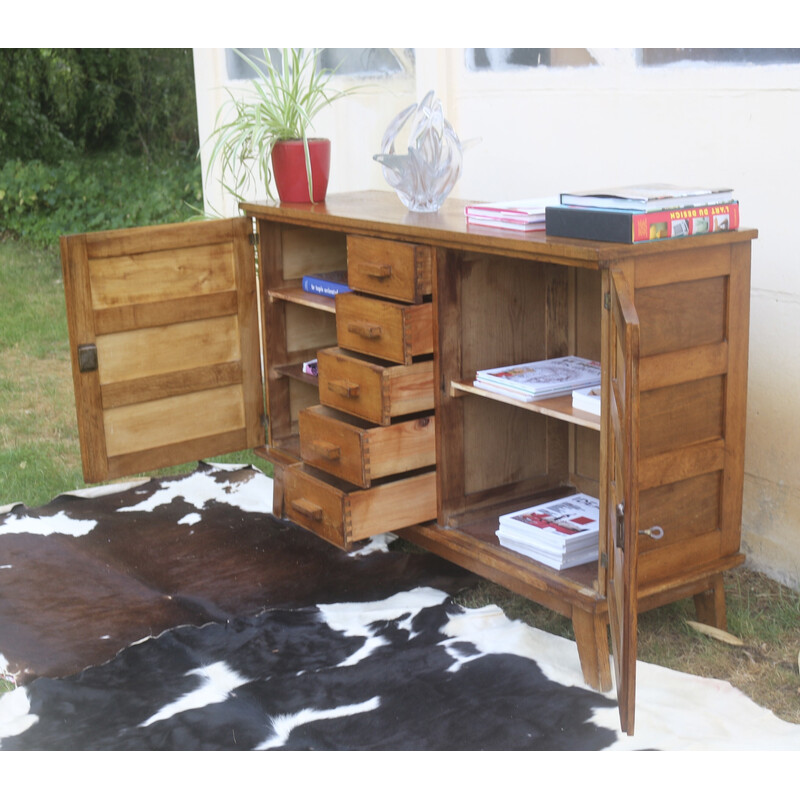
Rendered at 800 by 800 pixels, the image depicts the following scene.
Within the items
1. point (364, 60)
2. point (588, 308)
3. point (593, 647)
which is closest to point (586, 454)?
point (588, 308)

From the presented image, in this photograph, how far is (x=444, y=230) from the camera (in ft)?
8.55

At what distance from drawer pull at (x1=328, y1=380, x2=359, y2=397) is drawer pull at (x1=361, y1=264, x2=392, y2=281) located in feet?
0.93

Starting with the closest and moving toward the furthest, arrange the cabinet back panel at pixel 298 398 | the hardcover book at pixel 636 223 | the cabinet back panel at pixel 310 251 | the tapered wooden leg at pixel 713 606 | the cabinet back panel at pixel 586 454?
the hardcover book at pixel 636 223 → the tapered wooden leg at pixel 713 606 → the cabinet back panel at pixel 586 454 → the cabinet back panel at pixel 310 251 → the cabinet back panel at pixel 298 398

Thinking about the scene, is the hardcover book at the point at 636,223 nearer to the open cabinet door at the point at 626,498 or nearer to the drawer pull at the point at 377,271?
the open cabinet door at the point at 626,498

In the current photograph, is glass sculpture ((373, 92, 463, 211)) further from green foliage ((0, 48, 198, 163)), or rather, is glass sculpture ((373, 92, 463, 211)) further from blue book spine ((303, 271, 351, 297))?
green foliage ((0, 48, 198, 163))

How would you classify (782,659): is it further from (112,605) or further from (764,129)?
(112,605)

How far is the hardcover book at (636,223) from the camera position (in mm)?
2227

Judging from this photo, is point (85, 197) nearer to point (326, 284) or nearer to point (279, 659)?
point (326, 284)

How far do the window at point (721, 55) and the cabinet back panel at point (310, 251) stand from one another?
114cm

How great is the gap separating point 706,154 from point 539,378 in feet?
2.59

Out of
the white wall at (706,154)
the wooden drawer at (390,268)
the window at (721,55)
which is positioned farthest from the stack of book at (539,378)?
the window at (721,55)

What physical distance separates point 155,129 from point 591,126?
6442 millimetres

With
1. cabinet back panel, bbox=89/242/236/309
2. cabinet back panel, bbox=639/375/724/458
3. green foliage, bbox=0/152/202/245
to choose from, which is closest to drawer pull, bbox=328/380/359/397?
cabinet back panel, bbox=89/242/236/309
